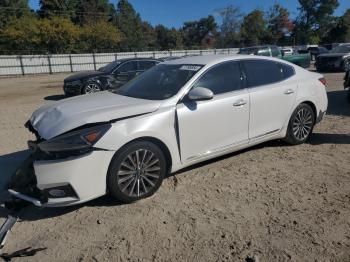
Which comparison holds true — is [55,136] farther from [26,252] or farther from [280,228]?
[280,228]

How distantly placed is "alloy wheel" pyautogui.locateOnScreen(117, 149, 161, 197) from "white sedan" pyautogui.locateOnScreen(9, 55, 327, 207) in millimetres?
11

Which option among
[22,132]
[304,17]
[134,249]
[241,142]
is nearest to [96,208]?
[134,249]

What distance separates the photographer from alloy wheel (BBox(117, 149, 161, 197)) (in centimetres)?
411

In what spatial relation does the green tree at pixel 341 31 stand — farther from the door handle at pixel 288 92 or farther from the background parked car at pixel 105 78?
the door handle at pixel 288 92

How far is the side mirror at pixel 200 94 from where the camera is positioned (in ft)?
14.8

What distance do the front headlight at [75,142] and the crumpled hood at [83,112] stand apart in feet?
0.38

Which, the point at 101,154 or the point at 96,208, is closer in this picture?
the point at 101,154

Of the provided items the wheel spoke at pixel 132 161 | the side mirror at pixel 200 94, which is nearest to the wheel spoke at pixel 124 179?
the wheel spoke at pixel 132 161

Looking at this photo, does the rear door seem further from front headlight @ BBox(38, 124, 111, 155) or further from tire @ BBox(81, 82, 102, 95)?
tire @ BBox(81, 82, 102, 95)

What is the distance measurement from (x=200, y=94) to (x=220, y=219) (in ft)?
5.02

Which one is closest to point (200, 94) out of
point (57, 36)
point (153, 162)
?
point (153, 162)

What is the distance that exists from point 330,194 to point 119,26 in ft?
216

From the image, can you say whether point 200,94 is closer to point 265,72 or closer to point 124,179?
point 124,179

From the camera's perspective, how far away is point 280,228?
11.8 ft
